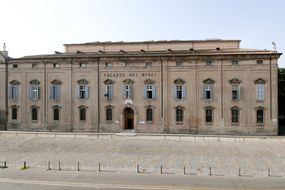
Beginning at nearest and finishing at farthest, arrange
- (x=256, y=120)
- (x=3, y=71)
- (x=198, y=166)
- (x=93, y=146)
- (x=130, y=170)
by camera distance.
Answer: (x=130, y=170) < (x=198, y=166) < (x=93, y=146) < (x=256, y=120) < (x=3, y=71)

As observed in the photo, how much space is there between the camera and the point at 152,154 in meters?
21.8

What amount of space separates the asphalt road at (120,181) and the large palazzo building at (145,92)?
61.8 feet

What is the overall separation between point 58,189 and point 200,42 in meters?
33.2

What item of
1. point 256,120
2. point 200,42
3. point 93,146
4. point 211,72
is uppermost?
point 200,42

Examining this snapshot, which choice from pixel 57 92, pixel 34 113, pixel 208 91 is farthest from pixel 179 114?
pixel 34 113

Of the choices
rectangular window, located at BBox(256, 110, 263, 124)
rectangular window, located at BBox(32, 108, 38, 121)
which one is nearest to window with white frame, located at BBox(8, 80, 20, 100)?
rectangular window, located at BBox(32, 108, 38, 121)

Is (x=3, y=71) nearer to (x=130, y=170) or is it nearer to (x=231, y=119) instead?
(x=130, y=170)

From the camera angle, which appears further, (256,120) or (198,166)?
(256,120)

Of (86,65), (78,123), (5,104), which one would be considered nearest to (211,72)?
(86,65)

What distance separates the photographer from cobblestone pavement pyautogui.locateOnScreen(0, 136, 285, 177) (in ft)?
56.5

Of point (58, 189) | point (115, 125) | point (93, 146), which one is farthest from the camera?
point (115, 125)

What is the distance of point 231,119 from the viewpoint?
3269 cm

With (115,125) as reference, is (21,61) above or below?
above

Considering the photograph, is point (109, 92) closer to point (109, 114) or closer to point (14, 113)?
point (109, 114)
